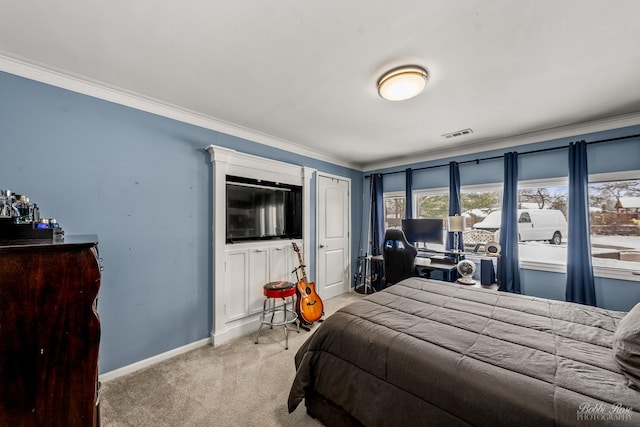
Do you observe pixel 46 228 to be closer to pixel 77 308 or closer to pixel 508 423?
pixel 77 308

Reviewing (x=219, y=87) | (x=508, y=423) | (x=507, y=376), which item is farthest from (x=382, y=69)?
(x=508, y=423)

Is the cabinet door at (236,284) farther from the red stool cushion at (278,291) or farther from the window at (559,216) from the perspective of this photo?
the window at (559,216)

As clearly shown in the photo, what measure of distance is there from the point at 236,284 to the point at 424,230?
2969 millimetres

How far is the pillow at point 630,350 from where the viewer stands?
101 centimetres

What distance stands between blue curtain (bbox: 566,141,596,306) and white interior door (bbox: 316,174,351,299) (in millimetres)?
3013

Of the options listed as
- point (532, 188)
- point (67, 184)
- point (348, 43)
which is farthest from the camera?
point (532, 188)

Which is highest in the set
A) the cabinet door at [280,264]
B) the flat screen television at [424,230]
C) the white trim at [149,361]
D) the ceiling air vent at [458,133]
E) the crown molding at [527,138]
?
the ceiling air vent at [458,133]

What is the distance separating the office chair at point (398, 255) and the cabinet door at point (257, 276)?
168 cm

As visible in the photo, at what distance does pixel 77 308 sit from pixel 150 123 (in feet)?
6.35

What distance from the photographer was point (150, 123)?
237 cm

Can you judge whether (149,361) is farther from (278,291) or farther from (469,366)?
(469,366)

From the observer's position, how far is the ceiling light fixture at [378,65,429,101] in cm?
184

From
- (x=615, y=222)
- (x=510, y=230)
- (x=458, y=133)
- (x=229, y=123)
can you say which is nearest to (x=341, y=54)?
(x=229, y=123)

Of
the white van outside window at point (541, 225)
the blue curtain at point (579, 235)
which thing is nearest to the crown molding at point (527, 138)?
the blue curtain at point (579, 235)
